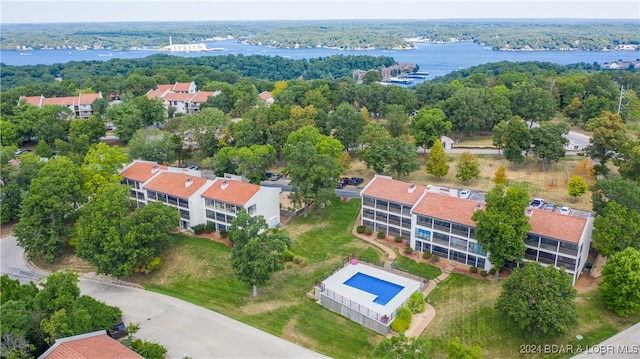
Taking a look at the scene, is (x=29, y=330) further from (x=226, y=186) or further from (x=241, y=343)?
(x=226, y=186)

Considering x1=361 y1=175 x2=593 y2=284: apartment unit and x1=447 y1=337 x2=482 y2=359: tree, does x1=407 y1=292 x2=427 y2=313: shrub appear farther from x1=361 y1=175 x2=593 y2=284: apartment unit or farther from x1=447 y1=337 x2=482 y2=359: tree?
x1=447 y1=337 x2=482 y2=359: tree

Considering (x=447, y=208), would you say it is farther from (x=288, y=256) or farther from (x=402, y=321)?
(x=288, y=256)

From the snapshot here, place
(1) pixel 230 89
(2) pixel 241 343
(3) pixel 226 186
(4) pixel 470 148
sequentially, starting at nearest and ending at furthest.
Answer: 1. (2) pixel 241 343
2. (3) pixel 226 186
3. (4) pixel 470 148
4. (1) pixel 230 89

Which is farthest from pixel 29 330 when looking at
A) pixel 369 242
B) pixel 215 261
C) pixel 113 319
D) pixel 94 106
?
pixel 94 106

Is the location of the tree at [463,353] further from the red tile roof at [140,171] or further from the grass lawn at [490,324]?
the red tile roof at [140,171]

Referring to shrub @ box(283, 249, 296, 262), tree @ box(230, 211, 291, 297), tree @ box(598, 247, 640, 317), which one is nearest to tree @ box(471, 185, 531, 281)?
tree @ box(598, 247, 640, 317)
